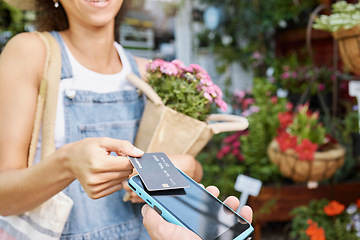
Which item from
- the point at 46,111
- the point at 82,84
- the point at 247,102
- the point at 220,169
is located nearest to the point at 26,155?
the point at 46,111

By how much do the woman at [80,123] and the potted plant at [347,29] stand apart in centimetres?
74

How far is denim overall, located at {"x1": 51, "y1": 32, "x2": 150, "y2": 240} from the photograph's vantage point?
2.89 ft

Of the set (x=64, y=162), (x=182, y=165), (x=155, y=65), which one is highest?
(x=155, y=65)

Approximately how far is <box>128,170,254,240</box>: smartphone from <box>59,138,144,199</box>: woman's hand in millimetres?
51

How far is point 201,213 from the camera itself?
0.59 meters

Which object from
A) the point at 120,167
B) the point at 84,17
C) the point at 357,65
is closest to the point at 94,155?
the point at 120,167

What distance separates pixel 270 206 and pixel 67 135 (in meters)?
1.64

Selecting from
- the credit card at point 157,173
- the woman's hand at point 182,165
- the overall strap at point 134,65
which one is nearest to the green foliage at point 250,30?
the overall strap at point 134,65

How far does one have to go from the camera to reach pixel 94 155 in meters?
0.62

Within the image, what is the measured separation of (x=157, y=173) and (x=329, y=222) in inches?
60.0

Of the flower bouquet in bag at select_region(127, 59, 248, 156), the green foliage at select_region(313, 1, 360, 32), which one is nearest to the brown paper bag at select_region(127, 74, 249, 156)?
the flower bouquet in bag at select_region(127, 59, 248, 156)

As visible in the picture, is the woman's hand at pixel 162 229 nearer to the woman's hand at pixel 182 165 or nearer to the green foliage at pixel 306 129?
the woman's hand at pixel 182 165

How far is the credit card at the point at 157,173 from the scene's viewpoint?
0.58m

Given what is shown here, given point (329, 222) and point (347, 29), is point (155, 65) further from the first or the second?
point (329, 222)
